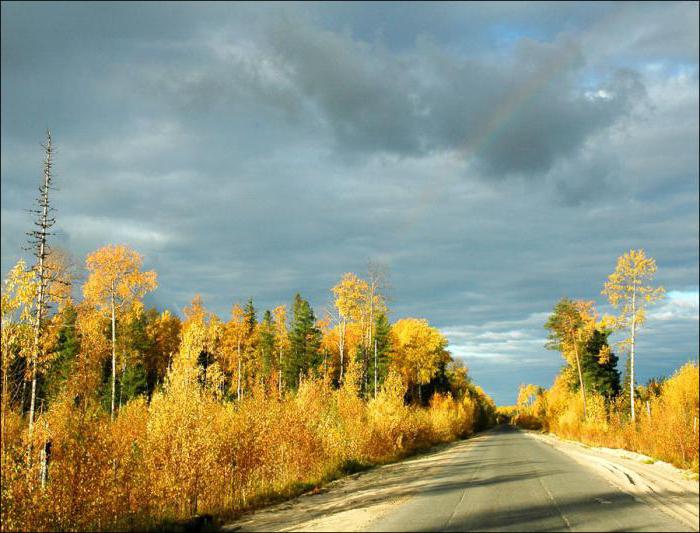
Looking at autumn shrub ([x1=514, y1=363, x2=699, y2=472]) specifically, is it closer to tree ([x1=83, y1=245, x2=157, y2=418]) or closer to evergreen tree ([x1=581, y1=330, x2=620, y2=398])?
evergreen tree ([x1=581, y1=330, x2=620, y2=398])

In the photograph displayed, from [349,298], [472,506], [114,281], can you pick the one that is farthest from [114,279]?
[472,506]

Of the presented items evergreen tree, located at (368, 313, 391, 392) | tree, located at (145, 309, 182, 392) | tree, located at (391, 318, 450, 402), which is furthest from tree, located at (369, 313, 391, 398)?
tree, located at (145, 309, 182, 392)

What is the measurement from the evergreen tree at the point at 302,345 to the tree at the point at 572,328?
3387 centimetres

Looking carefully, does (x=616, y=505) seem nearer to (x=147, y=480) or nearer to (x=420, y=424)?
(x=147, y=480)

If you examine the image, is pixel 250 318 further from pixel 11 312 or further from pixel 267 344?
pixel 11 312

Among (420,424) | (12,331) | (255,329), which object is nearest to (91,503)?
(12,331)

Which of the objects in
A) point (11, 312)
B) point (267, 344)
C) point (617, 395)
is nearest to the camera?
point (11, 312)

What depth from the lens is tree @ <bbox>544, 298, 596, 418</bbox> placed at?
222ft

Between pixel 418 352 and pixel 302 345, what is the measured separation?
16.3m

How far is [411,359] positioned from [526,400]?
403 feet

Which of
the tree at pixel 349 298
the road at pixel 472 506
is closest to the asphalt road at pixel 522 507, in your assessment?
the road at pixel 472 506

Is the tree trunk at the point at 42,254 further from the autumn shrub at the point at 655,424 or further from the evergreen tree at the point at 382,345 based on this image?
the evergreen tree at the point at 382,345

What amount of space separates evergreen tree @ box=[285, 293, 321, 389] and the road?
4927 cm

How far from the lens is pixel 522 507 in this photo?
13.6 metres
